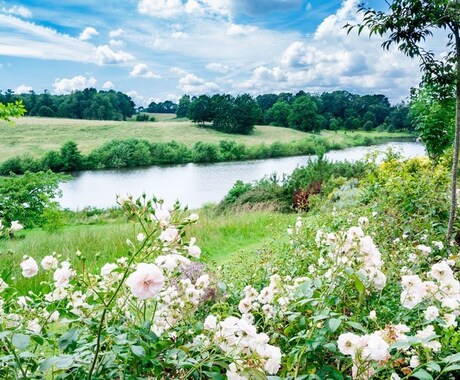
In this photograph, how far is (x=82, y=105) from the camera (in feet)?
112

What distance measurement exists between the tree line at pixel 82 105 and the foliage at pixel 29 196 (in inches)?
947

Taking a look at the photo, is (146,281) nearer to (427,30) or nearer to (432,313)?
(432,313)

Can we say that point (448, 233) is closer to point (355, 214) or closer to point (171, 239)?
point (355, 214)

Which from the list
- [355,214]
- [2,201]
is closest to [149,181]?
[2,201]

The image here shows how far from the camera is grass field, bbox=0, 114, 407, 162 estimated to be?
28.1 m

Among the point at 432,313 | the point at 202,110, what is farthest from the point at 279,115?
the point at 432,313

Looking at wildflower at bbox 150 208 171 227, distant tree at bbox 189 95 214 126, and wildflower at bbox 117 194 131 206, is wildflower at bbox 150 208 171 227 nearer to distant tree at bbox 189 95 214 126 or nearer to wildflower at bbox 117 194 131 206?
wildflower at bbox 117 194 131 206

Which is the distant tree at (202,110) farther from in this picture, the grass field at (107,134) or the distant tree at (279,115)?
the distant tree at (279,115)

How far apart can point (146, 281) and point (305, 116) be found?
3681cm

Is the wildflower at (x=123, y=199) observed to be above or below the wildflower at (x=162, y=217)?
above

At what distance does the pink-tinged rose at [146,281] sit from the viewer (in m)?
0.96

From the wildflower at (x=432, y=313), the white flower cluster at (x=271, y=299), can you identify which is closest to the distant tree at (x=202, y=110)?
the white flower cluster at (x=271, y=299)

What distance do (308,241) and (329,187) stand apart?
6638 millimetres

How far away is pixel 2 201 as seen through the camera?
24.4 feet
